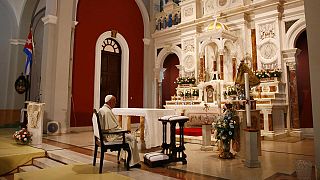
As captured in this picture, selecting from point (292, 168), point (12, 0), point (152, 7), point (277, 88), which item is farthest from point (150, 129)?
point (12, 0)

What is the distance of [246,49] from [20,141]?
7.95m

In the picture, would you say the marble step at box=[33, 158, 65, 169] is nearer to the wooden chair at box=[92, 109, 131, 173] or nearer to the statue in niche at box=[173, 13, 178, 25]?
the wooden chair at box=[92, 109, 131, 173]

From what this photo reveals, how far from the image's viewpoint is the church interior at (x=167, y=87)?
4.14 m

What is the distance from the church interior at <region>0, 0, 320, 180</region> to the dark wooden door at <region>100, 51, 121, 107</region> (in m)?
0.05

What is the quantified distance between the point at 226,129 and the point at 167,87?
8966mm

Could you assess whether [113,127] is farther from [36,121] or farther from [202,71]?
[202,71]

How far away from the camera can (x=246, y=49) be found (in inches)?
368

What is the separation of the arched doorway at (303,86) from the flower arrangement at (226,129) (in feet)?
17.6

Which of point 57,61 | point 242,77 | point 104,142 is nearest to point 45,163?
point 104,142

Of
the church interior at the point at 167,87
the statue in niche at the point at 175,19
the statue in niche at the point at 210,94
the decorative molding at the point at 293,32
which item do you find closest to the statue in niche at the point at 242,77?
the church interior at the point at 167,87

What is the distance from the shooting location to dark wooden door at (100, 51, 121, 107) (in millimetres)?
10953

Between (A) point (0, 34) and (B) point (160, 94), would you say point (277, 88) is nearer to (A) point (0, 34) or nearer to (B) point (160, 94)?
(B) point (160, 94)

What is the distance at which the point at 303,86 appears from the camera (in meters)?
9.05

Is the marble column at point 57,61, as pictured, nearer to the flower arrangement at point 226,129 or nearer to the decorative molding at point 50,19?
the decorative molding at point 50,19
